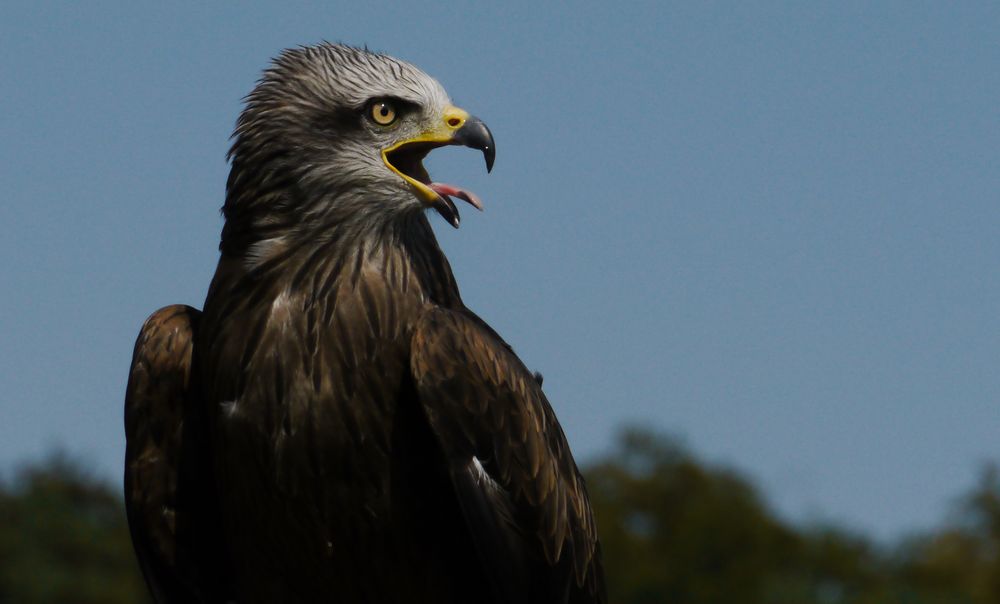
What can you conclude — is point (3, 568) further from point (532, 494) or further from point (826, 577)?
point (532, 494)

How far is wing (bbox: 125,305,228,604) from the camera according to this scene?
771 centimetres

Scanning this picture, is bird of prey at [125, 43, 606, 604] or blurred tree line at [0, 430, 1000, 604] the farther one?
blurred tree line at [0, 430, 1000, 604]

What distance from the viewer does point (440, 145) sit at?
7.61 m

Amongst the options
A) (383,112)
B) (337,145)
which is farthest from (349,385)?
(383,112)

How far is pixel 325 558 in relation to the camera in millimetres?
7199

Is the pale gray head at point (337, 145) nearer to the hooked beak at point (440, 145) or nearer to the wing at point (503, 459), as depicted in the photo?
the hooked beak at point (440, 145)

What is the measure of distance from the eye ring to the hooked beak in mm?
123

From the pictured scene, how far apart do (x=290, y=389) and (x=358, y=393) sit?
307 mm

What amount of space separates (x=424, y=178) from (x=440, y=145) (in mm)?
179

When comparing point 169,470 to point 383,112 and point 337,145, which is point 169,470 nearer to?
point 337,145

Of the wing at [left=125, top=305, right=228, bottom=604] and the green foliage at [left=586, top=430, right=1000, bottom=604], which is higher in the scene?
the green foliage at [left=586, top=430, right=1000, bottom=604]

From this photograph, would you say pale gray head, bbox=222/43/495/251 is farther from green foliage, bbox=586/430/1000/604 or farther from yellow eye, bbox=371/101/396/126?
green foliage, bbox=586/430/1000/604

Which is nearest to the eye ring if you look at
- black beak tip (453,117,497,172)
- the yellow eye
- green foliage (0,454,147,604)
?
the yellow eye

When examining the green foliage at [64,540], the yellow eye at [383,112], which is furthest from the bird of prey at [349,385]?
the green foliage at [64,540]
